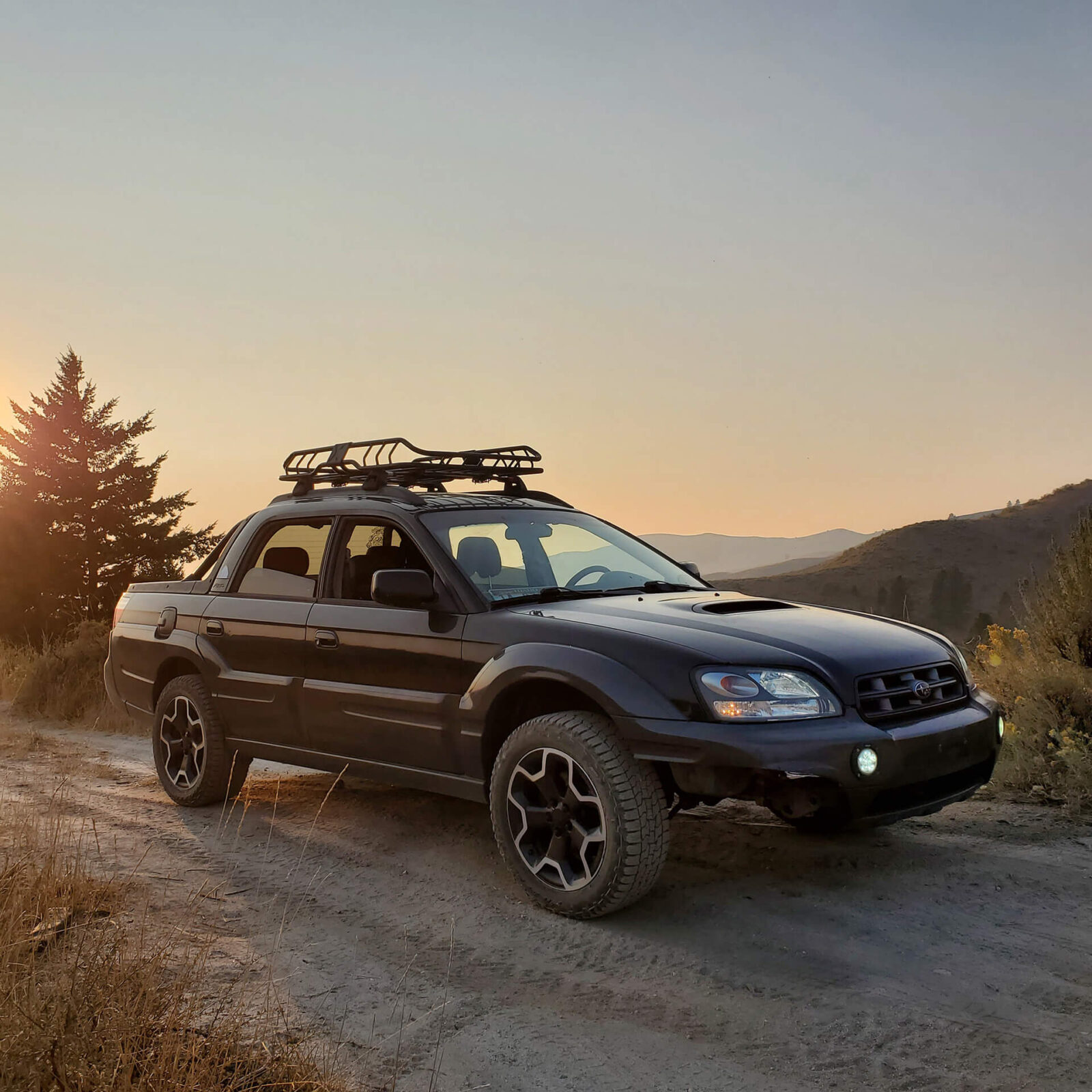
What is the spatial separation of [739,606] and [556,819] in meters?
1.30

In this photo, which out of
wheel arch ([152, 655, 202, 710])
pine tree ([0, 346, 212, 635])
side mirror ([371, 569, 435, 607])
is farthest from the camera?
pine tree ([0, 346, 212, 635])

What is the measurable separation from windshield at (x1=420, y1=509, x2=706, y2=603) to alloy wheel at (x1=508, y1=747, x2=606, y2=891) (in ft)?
2.86

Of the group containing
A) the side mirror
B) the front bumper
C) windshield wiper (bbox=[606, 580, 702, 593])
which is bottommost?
the front bumper

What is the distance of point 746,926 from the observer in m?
4.24

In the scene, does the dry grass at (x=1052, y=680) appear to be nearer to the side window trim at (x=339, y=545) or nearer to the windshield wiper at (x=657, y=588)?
the windshield wiper at (x=657, y=588)

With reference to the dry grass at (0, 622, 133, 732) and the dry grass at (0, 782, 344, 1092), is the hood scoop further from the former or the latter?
the dry grass at (0, 622, 133, 732)

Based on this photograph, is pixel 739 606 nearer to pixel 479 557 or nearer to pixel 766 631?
pixel 766 631

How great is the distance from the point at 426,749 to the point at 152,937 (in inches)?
57.4

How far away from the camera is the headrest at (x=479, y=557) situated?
203 inches

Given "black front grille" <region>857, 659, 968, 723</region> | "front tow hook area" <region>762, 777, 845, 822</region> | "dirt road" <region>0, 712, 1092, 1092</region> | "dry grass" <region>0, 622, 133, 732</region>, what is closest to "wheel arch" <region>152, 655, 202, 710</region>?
"dirt road" <region>0, 712, 1092, 1092</region>

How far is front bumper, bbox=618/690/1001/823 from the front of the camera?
13.0 feet

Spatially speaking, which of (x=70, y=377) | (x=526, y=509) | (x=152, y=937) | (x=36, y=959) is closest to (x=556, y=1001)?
(x=152, y=937)

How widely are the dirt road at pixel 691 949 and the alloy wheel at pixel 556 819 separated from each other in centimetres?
21

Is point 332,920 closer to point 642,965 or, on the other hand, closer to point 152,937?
point 152,937
